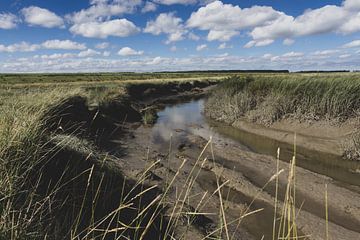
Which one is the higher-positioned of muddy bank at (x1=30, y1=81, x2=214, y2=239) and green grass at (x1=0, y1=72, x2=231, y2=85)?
muddy bank at (x1=30, y1=81, x2=214, y2=239)

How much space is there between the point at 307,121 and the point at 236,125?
469 centimetres

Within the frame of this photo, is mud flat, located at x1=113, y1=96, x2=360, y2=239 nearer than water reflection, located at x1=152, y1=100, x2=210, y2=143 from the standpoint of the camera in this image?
Yes

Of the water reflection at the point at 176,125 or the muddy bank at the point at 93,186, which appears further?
the water reflection at the point at 176,125

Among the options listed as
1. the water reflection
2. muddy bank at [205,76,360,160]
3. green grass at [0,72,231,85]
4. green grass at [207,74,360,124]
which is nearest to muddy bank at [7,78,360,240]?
the water reflection

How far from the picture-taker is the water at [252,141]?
11.9 metres

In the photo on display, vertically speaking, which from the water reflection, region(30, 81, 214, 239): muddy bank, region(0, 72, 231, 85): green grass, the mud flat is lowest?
region(0, 72, 231, 85): green grass

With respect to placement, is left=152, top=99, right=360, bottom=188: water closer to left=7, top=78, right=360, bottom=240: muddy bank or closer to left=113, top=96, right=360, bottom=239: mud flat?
left=7, top=78, right=360, bottom=240: muddy bank

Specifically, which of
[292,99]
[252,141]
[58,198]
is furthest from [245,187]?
[292,99]

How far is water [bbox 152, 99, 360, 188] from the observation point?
468 inches

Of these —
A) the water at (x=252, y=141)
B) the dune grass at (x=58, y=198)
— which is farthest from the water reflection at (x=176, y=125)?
the dune grass at (x=58, y=198)

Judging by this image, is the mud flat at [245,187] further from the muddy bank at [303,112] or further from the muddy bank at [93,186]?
the muddy bank at [303,112]

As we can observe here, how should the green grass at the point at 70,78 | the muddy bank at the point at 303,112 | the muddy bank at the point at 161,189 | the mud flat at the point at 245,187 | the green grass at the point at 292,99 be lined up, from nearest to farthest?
the muddy bank at the point at 161,189 < the mud flat at the point at 245,187 < the muddy bank at the point at 303,112 < the green grass at the point at 292,99 < the green grass at the point at 70,78

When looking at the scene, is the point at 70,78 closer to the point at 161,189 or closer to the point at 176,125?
→ the point at 176,125

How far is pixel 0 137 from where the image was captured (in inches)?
189
